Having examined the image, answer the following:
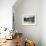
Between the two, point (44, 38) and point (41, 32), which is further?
point (41, 32)

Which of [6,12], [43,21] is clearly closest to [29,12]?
[43,21]

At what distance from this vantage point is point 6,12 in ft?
14.1

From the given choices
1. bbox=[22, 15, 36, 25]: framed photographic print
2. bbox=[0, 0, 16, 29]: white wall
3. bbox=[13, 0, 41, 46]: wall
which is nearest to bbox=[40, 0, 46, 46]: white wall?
bbox=[13, 0, 41, 46]: wall

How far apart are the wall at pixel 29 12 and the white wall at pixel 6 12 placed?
789mm

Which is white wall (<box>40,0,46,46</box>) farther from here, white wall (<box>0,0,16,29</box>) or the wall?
white wall (<box>0,0,16,29</box>)

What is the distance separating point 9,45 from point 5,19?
1.47 metres

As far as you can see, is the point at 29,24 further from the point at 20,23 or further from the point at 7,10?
the point at 7,10

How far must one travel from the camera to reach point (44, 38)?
4.67m

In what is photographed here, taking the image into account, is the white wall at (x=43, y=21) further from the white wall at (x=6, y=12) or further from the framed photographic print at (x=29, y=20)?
the white wall at (x=6, y=12)

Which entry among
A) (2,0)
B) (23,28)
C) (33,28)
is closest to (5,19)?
(2,0)

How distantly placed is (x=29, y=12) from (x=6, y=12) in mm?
1233

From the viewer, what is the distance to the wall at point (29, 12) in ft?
16.7

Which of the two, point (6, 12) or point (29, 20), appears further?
A: point (29, 20)

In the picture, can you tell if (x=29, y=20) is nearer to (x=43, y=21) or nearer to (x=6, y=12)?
(x=43, y=21)
